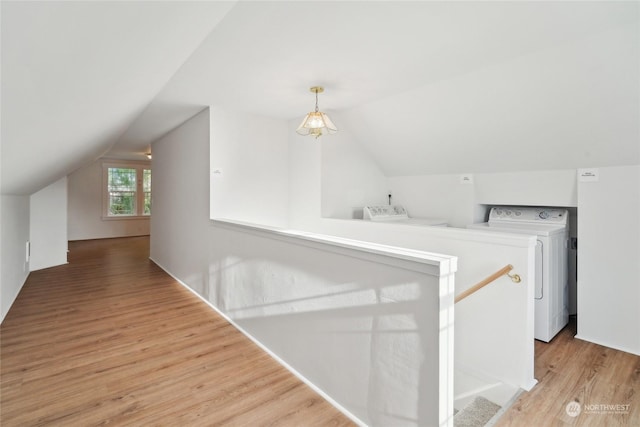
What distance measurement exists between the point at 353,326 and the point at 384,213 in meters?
2.61

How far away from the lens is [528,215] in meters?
3.48

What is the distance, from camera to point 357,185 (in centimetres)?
436

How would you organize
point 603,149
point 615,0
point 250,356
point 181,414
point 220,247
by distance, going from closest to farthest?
point 615,0, point 181,414, point 250,356, point 603,149, point 220,247

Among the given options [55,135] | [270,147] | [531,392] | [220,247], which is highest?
[270,147]

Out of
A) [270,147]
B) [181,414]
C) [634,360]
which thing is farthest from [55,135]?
[634,360]

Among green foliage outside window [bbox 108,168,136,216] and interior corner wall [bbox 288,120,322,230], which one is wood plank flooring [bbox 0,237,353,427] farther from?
green foliage outside window [bbox 108,168,136,216]

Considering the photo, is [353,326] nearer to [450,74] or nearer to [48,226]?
[450,74]

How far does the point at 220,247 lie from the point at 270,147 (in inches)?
62.5

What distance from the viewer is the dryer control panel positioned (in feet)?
10.7

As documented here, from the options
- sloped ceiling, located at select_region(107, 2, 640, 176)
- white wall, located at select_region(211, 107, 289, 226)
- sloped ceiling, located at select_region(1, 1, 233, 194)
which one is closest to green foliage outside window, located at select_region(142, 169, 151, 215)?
sloped ceiling, located at select_region(107, 2, 640, 176)

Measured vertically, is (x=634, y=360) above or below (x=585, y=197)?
below

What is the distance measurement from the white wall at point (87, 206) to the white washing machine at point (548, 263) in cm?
935

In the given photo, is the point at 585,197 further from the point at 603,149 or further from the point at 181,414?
the point at 181,414

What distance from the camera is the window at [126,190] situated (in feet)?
28.4
